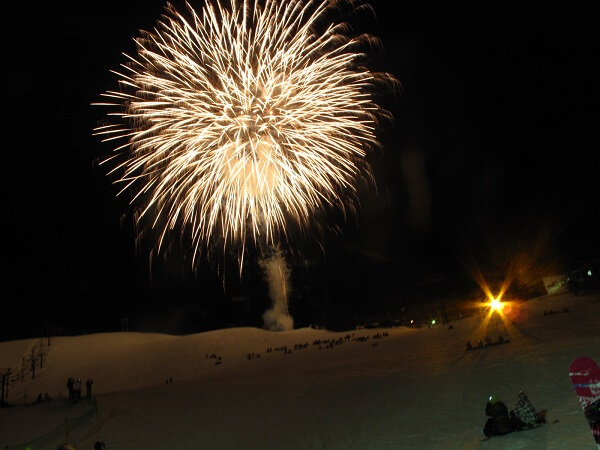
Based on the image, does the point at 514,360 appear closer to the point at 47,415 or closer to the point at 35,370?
the point at 47,415

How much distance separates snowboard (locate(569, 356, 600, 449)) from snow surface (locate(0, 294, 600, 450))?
386 cm

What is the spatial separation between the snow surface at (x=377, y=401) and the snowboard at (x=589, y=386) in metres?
3.86

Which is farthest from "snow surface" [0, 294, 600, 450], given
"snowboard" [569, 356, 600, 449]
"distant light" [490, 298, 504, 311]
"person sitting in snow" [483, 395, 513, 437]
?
"distant light" [490, 298, 504, 311]

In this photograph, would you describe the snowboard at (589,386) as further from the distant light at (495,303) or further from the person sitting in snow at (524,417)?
the distant light at (495,303)

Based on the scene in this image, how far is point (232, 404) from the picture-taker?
17906mm

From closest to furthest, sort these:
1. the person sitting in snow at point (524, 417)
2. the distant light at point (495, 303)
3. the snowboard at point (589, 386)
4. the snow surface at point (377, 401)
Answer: the snowboard at point (589, 386)
the person sitting in snow at point (524, 417)
the snow surface at point (377, 401)
the distant light at point (495, 303)

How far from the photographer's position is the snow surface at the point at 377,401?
10.5 metres

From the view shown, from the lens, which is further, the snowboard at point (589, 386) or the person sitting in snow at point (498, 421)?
the person sitting in snow at point (498, 421)

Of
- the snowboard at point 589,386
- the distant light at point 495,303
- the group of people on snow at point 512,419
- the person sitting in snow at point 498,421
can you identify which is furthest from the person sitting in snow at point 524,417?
the distant light at point 495,303

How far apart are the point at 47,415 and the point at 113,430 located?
556 centimetres

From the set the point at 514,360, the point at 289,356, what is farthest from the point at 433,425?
the point at 289,356

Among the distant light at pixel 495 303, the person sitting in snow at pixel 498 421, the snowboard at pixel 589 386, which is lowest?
the person sitting in snow at pixel 498 421

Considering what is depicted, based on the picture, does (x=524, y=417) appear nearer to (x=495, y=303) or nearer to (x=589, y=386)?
(x=589, y=386)

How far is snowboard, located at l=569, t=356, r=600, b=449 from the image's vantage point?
4066 mm
